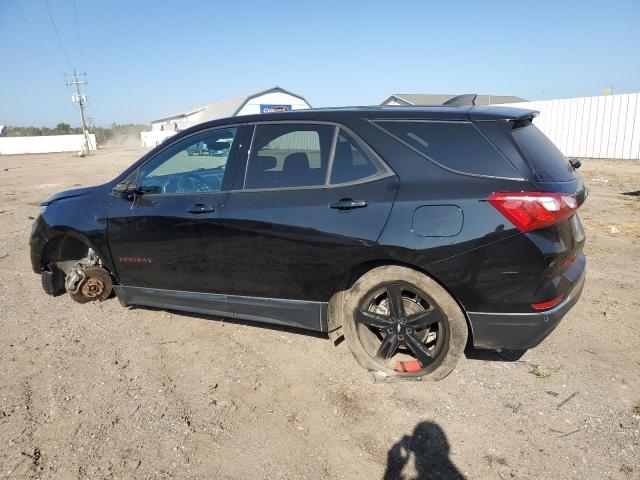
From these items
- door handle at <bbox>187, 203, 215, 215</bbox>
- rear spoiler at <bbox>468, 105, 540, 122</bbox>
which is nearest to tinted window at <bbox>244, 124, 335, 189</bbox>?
door handle at <bbox>187, 203, 215, 215</bbox>

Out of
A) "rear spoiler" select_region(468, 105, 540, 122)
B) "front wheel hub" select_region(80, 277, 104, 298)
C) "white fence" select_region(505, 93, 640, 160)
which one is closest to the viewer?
"rear spoiler" select_region(468, 105, 540, 122)

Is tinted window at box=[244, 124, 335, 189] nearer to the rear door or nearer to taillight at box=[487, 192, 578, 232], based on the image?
the rear door

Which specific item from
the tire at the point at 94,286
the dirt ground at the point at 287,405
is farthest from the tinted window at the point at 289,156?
the tire at the point at 94,286

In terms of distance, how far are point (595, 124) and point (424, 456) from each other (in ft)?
70.9

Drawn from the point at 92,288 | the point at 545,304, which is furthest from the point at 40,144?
the point at 545,304

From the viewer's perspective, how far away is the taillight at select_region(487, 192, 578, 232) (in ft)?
8.70

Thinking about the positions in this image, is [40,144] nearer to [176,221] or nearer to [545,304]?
[176,221]

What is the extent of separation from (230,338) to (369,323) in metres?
1.35

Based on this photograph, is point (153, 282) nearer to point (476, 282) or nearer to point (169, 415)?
point (169, 415)

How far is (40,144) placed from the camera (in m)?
51.8

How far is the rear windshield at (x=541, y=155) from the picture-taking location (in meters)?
2.80

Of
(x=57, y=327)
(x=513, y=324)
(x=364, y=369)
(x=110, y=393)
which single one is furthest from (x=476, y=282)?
(x=57, y=327)

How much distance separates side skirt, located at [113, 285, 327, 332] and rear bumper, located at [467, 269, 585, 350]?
1.07 meters

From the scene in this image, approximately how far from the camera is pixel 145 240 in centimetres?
385
